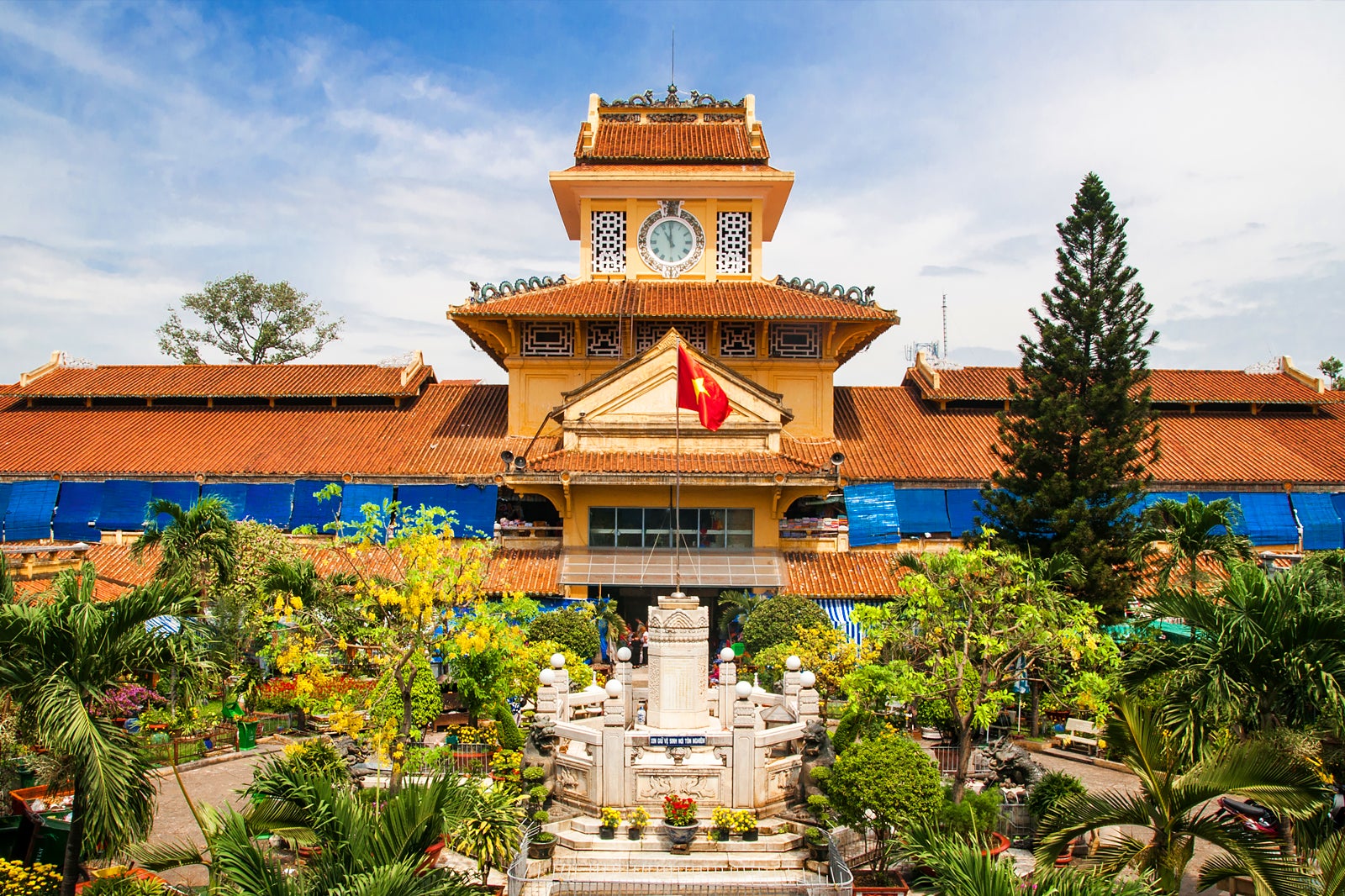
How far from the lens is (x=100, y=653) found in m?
9.53

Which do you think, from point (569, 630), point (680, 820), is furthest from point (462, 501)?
point (680, 820)

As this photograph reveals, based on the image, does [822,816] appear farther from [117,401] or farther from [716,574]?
[117,401]

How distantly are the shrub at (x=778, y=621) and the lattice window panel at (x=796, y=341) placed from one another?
8.25m

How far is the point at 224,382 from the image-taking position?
32.2 metres

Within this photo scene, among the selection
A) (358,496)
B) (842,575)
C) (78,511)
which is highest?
(358,496)

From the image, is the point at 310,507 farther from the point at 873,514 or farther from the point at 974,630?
the point at 974,630

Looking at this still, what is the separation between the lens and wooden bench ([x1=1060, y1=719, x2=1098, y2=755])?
61.9 ft

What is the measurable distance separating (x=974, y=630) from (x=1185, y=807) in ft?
17.4

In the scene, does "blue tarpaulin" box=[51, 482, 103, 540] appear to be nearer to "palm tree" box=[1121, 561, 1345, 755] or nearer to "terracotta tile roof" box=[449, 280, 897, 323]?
"terracotta tile roof" box=[449, 280, 897, 323]

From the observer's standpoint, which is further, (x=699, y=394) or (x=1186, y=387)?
(x=1186, y=387)

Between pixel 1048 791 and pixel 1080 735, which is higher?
pixel 1048 791

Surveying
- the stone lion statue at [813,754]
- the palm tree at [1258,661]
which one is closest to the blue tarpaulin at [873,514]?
the stone lion statue at [813,754]

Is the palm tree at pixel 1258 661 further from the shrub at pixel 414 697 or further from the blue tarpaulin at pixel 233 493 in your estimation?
the blue tarpaulin at pixel 233 493

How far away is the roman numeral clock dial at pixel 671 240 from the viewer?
29.5 metres
